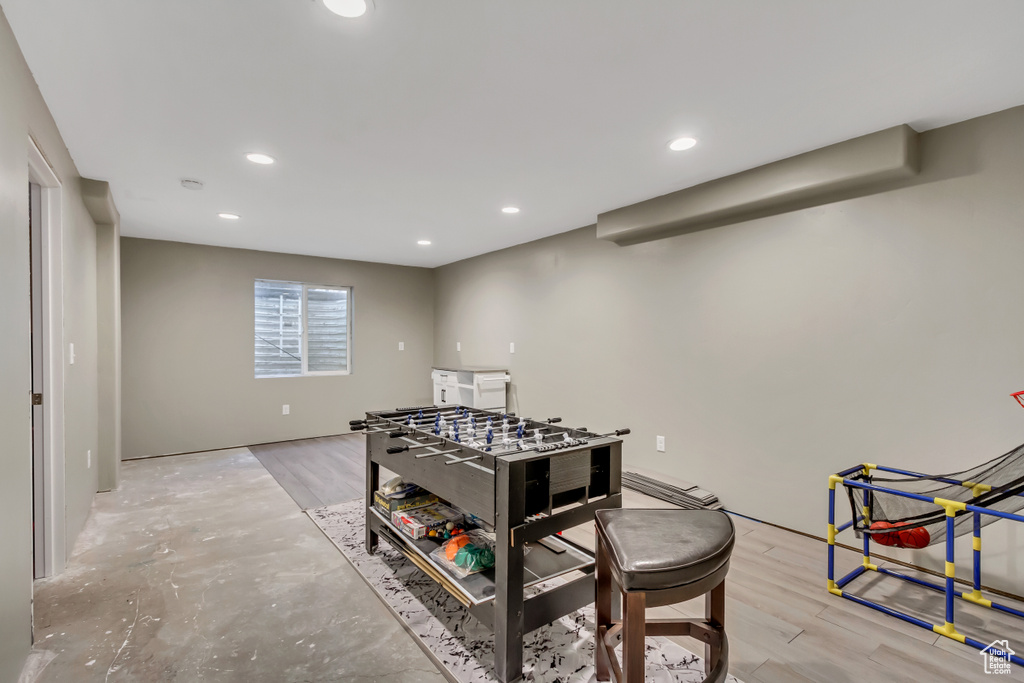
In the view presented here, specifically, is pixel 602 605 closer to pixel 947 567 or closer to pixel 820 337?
pixel 947 567

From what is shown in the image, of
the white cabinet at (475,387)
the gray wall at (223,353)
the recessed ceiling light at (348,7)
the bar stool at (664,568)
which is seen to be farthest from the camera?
the white cabinet at (475,387)

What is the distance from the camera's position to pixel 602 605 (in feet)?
5.49

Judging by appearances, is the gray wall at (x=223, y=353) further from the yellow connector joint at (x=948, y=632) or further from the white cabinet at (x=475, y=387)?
the yellow connector joint at (x=948, y=632)

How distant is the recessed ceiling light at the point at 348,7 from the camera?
1473 mm

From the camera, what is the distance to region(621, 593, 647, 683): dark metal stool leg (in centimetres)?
123

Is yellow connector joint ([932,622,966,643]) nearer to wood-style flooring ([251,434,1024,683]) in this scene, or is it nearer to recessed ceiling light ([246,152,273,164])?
wood-style flooring ([251,434,1024,683])

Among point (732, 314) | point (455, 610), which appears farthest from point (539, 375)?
point (455, 610)

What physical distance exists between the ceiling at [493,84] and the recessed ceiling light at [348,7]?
0.04 m

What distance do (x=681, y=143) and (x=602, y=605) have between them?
7.44 feet

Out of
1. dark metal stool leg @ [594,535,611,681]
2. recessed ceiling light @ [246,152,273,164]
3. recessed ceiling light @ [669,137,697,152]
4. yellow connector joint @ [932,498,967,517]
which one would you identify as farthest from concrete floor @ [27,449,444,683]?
recessed ceiling light @ [669,137,697,152]

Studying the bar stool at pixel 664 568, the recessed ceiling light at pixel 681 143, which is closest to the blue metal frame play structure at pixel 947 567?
the bar stool at pixel 664 568

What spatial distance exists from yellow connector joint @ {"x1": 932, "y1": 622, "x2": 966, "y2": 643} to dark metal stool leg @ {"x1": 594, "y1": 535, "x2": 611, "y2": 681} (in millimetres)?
1410

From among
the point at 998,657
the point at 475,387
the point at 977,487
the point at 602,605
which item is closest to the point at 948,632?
the point at 998,657

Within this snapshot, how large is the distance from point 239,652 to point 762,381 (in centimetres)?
314
